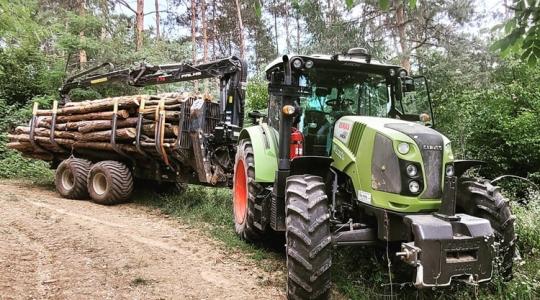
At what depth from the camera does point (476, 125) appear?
12.6m

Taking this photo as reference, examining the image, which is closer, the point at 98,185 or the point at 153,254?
the point at 153,254

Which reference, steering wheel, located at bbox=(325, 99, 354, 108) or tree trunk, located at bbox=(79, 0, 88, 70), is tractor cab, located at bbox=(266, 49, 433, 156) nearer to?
steering wheel, located at bbox=(325, 99, 354, 108)

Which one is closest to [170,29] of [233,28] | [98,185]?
[233,28]

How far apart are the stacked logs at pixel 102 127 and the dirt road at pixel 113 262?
2.00m

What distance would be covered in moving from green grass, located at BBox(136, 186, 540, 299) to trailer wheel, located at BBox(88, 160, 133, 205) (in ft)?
7.67

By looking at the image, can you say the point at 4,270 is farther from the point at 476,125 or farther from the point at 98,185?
the point at 476,125

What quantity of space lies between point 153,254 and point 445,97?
11.2 m

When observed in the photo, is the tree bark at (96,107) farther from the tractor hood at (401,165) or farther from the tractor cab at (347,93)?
the tractor hood at (401,165)

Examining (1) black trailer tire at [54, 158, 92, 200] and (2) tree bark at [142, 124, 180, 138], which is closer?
(2) tree bark at [142, 124, 180, 138]

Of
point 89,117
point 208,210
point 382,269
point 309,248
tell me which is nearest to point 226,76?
point 208,210

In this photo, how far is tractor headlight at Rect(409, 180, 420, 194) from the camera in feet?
14.2

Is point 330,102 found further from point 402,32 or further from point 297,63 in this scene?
point 402,32

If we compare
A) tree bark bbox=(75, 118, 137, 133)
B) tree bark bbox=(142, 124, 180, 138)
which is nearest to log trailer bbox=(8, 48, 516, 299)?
tree bark bbox=(142, 124, 180, 138)

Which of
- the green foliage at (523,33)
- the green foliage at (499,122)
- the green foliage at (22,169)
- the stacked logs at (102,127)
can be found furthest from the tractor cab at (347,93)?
the green foliage at (22,169)
